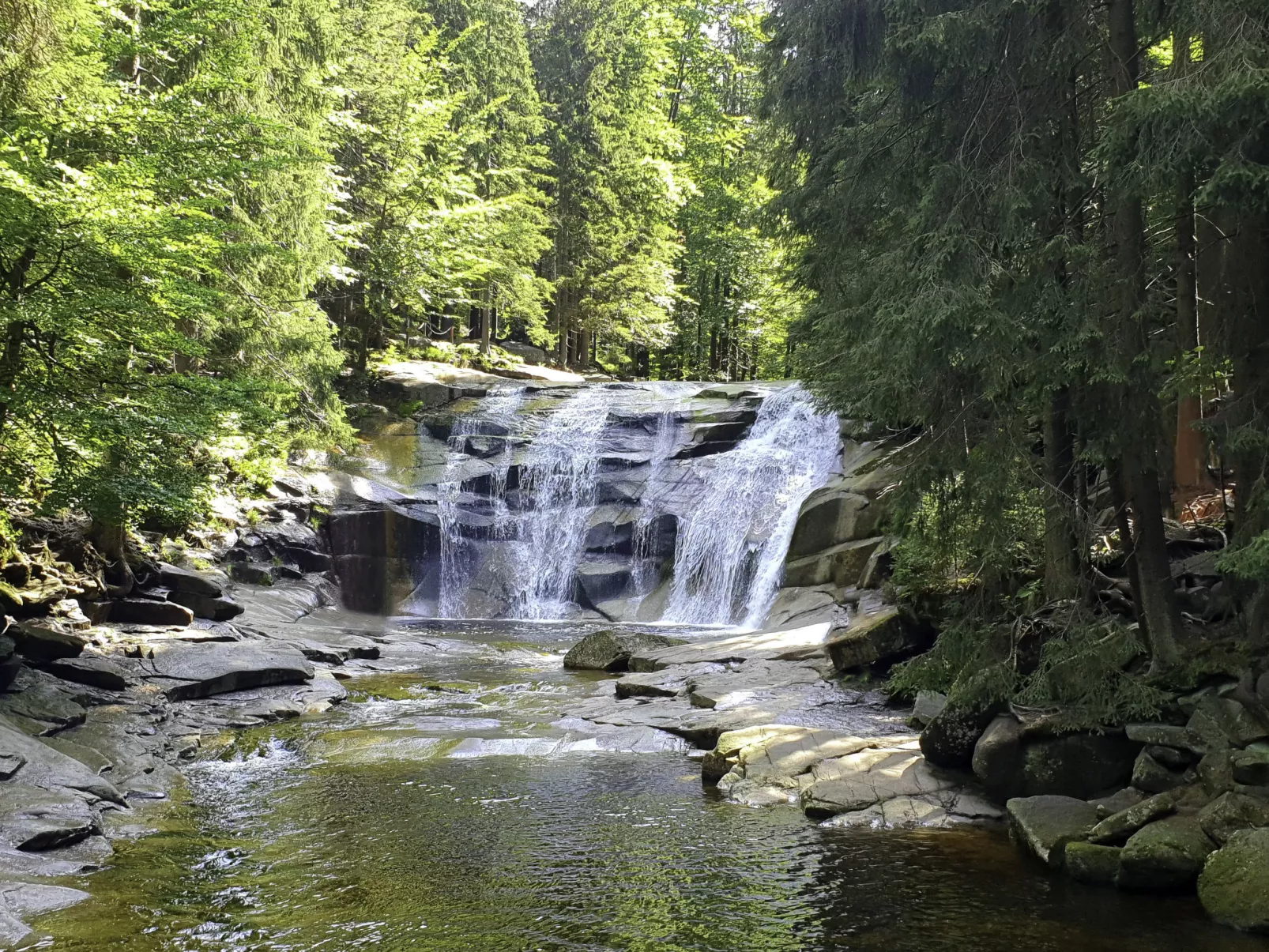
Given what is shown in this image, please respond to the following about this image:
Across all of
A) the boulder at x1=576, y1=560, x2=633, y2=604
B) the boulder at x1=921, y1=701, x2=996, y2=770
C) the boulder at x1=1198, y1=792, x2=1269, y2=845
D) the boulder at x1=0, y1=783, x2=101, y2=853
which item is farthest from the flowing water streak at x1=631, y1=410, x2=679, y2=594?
the boulder at x1=1198, y1=792, x2=1269, y2=845

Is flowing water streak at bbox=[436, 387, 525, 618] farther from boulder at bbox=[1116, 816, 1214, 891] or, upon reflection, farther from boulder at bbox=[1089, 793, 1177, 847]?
boulder at bbox=[1116, 816, 1214, 891]

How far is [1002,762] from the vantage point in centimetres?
718

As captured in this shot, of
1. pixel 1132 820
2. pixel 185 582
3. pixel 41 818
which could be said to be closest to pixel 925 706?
pixel 1132 820

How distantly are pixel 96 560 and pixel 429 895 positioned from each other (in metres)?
9.93

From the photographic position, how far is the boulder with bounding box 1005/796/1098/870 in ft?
20.2

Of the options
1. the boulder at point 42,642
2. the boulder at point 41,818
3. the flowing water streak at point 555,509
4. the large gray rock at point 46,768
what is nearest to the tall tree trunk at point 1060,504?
the boulder at point 41,818

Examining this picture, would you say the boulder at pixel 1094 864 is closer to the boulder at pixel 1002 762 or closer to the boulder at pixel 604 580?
the boulder at pixel 1002 762

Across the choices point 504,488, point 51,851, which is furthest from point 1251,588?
point 504,488

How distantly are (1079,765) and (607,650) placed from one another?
7.53 m

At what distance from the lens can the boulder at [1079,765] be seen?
6812mm

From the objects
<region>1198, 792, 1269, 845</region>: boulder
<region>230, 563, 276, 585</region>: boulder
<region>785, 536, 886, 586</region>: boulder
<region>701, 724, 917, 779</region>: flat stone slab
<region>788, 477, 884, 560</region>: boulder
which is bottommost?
<region>701, 724, 917, 779</region>: flat stone slab

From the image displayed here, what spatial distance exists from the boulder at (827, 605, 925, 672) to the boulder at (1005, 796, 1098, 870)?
4.10 metres

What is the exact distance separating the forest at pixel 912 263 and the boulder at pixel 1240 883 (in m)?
1.52

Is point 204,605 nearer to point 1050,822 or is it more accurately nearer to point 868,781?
point 868,781
